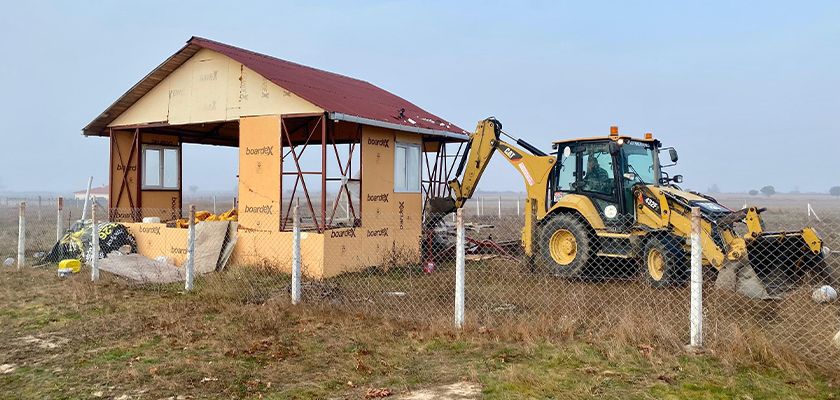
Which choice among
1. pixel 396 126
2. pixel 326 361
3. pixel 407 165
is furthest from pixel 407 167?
pixel 326 361

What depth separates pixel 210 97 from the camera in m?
12.9

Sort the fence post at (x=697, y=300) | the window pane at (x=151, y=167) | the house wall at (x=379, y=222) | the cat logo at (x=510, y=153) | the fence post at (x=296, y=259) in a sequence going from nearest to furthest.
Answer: the fence post at (x=697, y=300), the fence post at (x=296, y=259), the house wall at (x=379, y=222), the cat logo at (x=510, y=153), the window pane at (x=151, y=167)

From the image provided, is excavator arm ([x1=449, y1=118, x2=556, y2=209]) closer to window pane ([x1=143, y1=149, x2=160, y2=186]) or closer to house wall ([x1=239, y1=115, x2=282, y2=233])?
house wall ([x1=239, y1=115, x2=282, y2=233])

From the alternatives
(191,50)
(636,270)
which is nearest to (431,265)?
(636,270)

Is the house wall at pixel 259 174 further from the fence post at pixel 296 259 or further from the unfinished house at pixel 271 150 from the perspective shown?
the fence post at pixel 296 259

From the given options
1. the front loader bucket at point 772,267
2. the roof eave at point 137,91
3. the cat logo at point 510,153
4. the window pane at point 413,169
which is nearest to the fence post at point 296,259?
the cat logo at point 510,153

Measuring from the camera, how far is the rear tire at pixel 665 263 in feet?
28.7

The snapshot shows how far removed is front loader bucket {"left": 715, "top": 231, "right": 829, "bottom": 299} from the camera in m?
8.02

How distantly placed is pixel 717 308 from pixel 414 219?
24.2 ft

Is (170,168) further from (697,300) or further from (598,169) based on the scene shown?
(697,300)

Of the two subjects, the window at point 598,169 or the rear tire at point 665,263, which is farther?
the window at point 598,169

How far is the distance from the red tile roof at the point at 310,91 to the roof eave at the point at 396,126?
0.20 feet

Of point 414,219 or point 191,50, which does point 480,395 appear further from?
point 191,50

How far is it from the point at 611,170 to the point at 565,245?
1609mm
